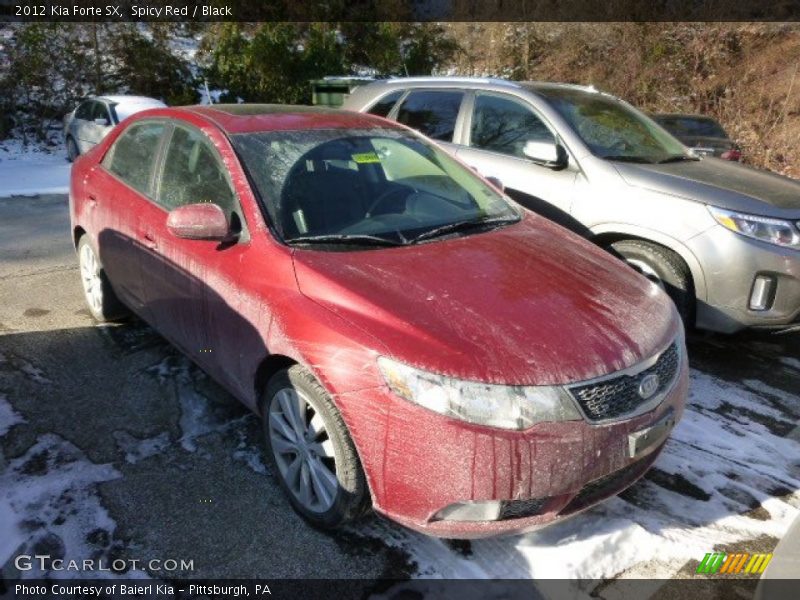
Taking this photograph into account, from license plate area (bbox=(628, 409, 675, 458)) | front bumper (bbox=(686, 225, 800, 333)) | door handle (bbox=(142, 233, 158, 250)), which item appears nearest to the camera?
license plate area (bbox=(628, 409, 675, 458))

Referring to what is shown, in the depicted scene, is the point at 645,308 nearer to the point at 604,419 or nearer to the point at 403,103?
the point at 604,419

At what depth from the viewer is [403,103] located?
18.5 ft

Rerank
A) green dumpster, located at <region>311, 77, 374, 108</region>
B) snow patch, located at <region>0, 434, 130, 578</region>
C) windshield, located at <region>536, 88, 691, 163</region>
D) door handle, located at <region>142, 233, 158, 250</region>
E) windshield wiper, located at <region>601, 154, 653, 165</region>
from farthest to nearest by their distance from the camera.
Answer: green dumpster, located at <region>311, 77, 374, 108</region>
windshield, located at <region>536, 88, 691, 163</region>
windshield wiper, located at <region>601, 154, 653, 165</region>
door handle, located at <region>142, 233, 158, 250</region>
snow patch, located at <region>0, 434, 130, 578</region>

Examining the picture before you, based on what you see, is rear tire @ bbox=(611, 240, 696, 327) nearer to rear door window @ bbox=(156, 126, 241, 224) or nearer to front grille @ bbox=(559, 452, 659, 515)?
front grille @ bbox=(559, 452, 659, 515)

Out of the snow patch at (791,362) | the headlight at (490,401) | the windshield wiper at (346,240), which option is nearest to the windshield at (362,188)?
the windshield wiper at (346,240)

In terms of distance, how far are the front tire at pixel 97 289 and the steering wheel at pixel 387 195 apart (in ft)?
6.94

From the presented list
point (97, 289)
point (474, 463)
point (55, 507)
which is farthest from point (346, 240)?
point (97, 289)

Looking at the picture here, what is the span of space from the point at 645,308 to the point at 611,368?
527mm

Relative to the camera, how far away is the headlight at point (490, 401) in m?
2.10

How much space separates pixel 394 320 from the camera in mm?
2270

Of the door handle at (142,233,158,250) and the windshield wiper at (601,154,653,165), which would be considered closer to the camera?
the door handle at (142,233,158,250)

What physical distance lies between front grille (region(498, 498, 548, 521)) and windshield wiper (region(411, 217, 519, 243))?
48.8 inches

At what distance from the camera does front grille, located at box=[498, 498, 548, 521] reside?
2.19 meters

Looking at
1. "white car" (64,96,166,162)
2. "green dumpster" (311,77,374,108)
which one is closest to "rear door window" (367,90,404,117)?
"green dumpster" (311,77,374,108)
